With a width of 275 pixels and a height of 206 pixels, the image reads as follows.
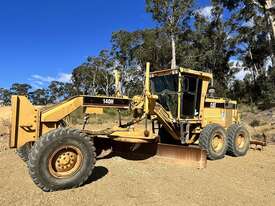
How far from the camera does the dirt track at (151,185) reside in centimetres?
613

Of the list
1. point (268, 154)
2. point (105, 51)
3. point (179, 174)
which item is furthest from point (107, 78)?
point (179, 174)

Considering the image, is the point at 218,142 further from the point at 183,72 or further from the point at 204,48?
the point at 204,48

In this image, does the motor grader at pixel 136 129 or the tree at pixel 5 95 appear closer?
the motor grader at pixel 136 129

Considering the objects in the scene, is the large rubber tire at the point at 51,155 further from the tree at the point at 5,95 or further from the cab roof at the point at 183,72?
the tree at the point at 5,95

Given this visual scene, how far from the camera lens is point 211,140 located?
10.4 metres

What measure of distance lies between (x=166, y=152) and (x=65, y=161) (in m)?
3.72

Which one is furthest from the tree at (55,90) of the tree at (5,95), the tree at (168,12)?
the tree at (168,12)

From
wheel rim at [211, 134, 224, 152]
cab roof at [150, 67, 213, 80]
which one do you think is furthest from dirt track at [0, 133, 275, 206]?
cab roof at [150, 67, 213, 80]

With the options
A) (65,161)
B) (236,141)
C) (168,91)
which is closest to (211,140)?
(236,141)

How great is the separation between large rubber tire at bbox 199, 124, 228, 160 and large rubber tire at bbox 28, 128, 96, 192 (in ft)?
14.2

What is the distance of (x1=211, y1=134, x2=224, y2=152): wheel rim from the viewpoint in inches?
425

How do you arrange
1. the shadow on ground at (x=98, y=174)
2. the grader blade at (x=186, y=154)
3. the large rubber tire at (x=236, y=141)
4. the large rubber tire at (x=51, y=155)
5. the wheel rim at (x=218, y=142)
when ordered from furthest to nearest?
the large rubber tire at (x=236, y=141) < the wheel rim at (x=218, y=142) < the grader blade at (x=186, y=154) < the shadow on ground at (x=98, y=174) < the large rubber tire at (x=51, y=155)

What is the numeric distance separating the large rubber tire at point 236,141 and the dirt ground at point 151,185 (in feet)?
5.76

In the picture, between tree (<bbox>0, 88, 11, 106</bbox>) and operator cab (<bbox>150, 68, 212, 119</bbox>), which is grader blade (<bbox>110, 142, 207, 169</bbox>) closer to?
operator cab (<bbox>150, 68, 212, 119</bbox>)
